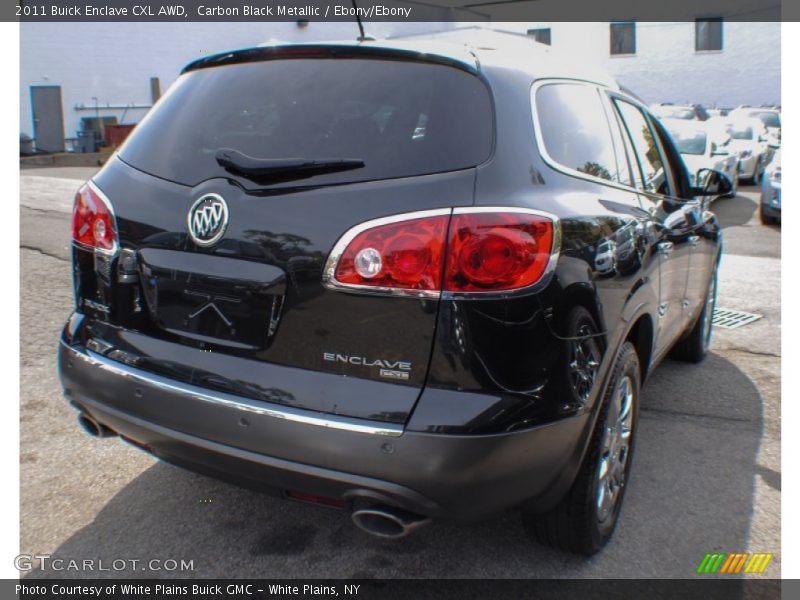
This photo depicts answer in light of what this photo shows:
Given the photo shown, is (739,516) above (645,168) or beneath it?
beneath

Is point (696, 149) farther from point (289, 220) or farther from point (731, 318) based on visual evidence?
point (289, 220)

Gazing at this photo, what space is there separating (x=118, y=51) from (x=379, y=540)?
97.4 feet

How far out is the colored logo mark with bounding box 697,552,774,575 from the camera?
279 cm

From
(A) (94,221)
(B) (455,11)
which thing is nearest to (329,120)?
(A) (94,221)

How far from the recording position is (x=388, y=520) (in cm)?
222

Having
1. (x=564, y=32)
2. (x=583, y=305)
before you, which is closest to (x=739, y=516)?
(x=583, y=305)

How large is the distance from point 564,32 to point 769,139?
18944mm

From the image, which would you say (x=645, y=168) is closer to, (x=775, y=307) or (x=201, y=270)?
(x=201, y=270)

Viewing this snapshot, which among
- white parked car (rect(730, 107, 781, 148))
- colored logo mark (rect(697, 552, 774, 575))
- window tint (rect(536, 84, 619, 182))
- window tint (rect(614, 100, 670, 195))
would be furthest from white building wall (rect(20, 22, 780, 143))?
colored logo mark (rect(697, 552, 774, 575))

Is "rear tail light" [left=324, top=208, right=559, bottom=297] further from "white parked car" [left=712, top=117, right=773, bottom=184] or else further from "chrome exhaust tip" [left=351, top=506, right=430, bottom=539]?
"white parked car" [left=712, top=117, right=773, bottom=184]

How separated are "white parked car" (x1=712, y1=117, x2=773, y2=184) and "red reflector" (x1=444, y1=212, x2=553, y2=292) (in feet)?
52.4

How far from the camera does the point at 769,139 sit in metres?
20.7

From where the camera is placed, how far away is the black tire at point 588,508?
2.62 m

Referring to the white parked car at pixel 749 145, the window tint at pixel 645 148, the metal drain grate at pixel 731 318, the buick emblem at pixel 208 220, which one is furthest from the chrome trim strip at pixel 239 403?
the white parked car at pixel 749 145
